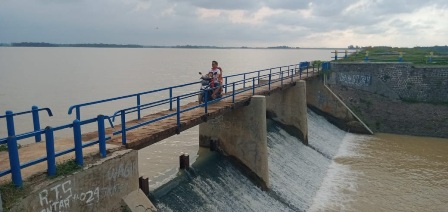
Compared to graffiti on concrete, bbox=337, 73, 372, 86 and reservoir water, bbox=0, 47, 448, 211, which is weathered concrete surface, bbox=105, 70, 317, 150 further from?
graffiti on concrete, bbox=337, 73, 372, 86

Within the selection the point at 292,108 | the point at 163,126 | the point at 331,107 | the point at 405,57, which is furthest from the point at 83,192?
the point at 405,57

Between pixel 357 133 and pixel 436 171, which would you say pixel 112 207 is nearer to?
pixel 436 171

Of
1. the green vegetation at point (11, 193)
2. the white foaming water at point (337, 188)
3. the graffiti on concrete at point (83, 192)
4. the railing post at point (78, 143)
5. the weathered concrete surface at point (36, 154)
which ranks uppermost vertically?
the railing post at point (78, 143)

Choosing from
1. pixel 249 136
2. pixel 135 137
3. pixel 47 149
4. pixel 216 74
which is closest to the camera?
pixel 47 149

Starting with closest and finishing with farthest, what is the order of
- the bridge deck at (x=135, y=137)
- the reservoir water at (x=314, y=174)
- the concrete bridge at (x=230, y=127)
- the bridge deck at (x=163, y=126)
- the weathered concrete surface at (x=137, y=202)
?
the bridge deck at (x=135, y=137)
the concrete bridge at (x=230, y=127)
the weathered concrete surface at (x=137, y=202)
the bridge deck at (x=163, y=126)
the reservoir water at (x=314, y=174)

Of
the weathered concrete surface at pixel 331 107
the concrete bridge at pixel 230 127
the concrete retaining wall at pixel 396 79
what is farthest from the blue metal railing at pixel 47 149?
the concrete retaining wall at pixel 396 79

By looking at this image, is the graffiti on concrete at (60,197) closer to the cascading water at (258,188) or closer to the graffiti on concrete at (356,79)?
the cascading water at (258,188)

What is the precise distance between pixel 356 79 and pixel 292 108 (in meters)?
10.0

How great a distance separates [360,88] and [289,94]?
9.78m

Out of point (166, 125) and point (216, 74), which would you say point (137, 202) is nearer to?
point (166, 125)

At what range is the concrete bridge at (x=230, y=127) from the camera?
7754 millimetres

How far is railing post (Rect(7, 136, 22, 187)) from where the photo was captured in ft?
19.1

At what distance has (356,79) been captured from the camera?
30.5m

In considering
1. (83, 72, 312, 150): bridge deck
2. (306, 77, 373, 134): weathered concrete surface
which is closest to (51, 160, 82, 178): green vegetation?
(83, 72, 312, 150): bridge deck
